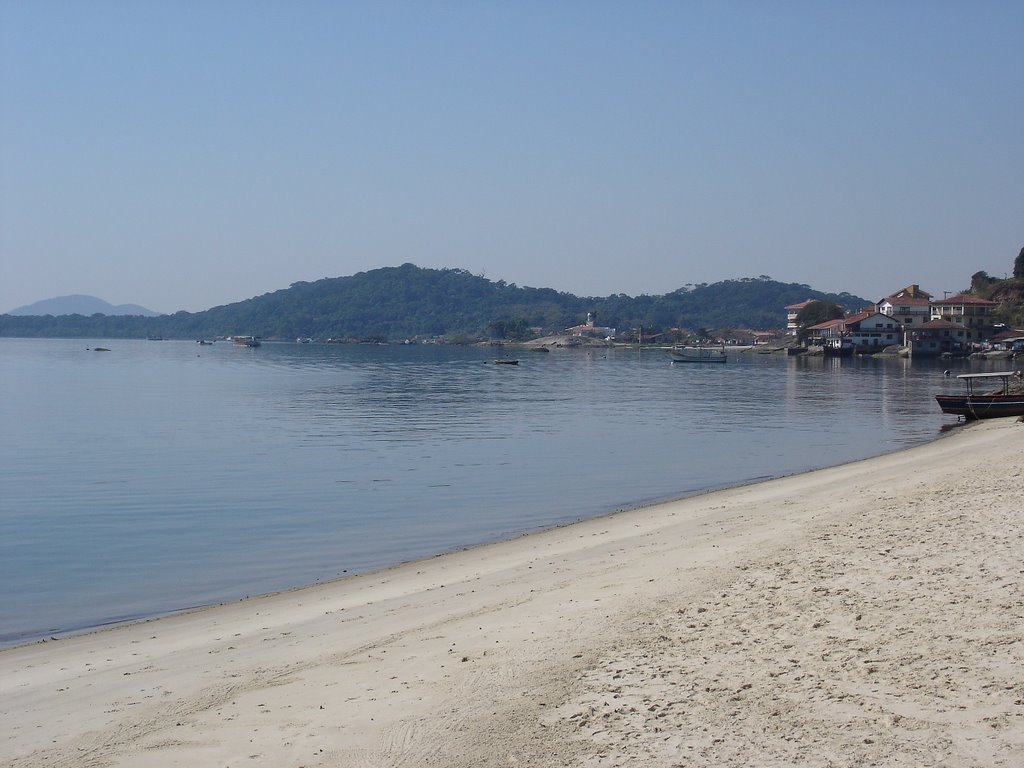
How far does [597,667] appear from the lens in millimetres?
7902

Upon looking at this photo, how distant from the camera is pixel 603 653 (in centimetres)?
828

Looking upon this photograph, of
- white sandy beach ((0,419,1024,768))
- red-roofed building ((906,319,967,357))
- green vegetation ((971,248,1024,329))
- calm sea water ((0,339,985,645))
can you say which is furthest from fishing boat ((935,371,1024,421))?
green vegetation ((971,248,1024,329))

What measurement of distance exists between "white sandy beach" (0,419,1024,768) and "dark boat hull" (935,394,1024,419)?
2605 centimetres

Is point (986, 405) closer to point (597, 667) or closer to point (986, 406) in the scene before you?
point (986, 406)

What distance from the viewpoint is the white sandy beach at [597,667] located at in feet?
21.0

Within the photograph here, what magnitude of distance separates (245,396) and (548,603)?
51.4 m

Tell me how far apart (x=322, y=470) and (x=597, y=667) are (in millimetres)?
19818

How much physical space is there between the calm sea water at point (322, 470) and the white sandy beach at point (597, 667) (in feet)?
9.04

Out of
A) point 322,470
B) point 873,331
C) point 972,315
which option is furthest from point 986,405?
point 873,331

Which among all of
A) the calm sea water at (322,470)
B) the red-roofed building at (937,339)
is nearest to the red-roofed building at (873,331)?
the red-roofed building at (937,339)

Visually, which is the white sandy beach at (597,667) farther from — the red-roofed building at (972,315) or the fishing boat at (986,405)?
the red-roofed building at (972,315)

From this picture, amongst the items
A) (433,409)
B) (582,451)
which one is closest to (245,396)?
(433,409)

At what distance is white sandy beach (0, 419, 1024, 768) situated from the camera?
6.39 m

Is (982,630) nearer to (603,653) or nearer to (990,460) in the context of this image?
(603,653)
